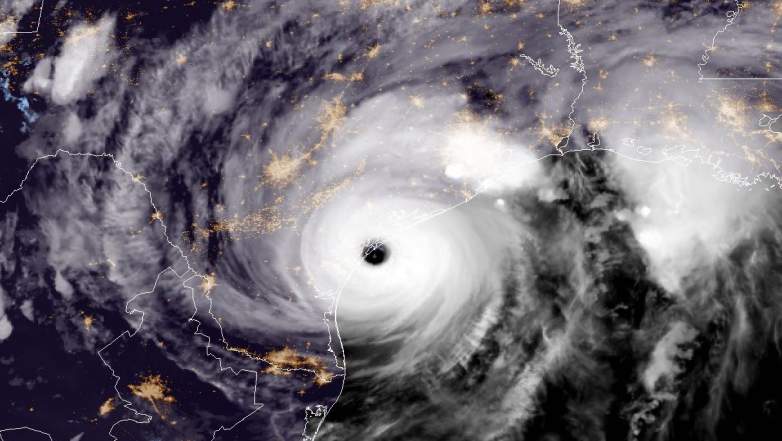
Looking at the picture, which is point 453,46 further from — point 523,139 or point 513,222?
point 513,222

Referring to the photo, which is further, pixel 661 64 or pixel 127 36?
pixel 661 64

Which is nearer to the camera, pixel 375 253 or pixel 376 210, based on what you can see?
pixel 376 210

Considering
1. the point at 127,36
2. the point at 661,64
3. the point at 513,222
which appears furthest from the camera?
the point at 513,222

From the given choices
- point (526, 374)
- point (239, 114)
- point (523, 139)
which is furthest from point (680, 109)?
point (239, 114)

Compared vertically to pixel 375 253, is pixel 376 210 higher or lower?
higher

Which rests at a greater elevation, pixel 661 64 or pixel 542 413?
pixel 661 64

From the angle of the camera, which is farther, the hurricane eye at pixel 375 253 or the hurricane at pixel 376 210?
the hurricane eye at pixel 375 253

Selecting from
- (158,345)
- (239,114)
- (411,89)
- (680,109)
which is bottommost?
(680,109)

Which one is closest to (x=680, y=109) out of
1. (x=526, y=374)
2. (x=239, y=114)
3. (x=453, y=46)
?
(x=453, y=46)

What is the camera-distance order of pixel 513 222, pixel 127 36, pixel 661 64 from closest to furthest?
pixel 127 36
pixel 661 64
pixel 513 222

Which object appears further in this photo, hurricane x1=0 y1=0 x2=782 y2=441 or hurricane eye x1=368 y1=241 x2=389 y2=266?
hurricane eye x1=368 y1=241 x2=389 y2=266
